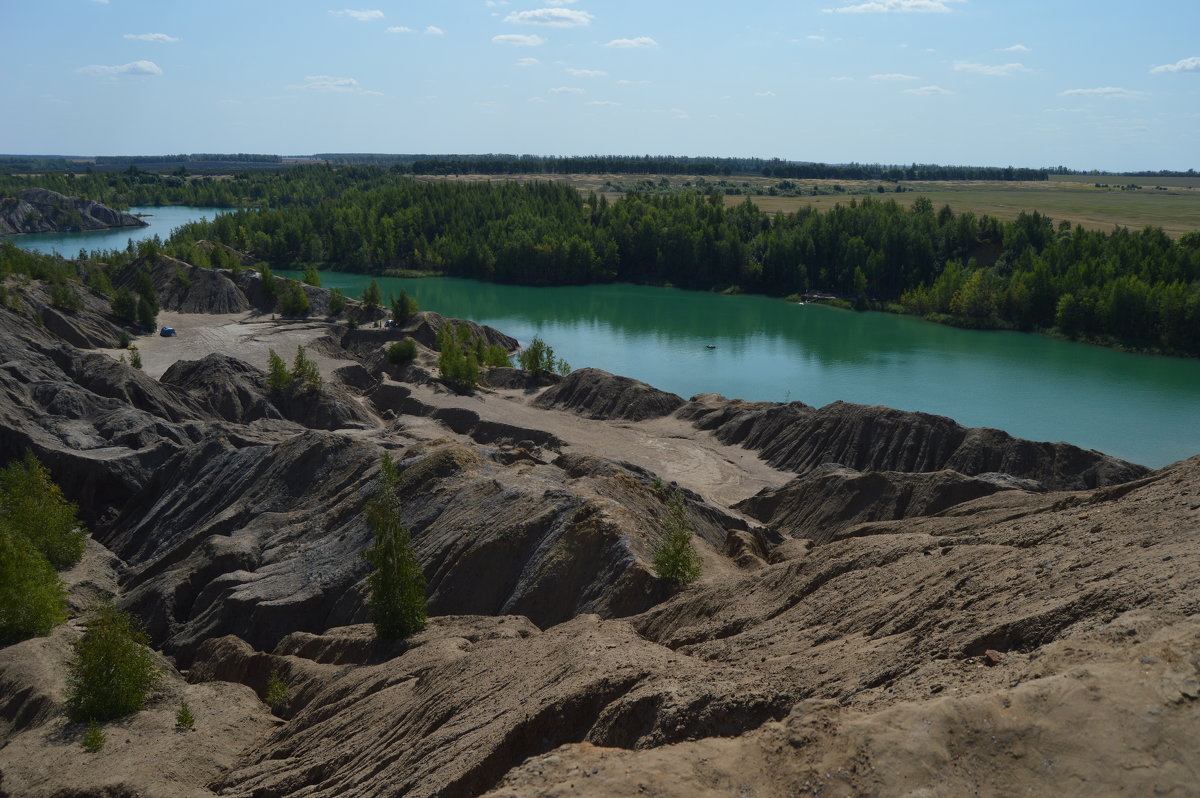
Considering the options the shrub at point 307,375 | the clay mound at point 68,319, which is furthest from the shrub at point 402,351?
the clay mound at point 68,319

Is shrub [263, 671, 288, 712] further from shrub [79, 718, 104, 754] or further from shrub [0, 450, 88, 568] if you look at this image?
shrub [0, 450, 88, 568]

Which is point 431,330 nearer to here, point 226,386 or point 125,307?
point 226,386

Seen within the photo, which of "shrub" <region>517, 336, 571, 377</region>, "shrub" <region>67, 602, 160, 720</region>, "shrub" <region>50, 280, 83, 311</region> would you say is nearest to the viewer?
"shrub" <region>67, 602, 160, 720</region>

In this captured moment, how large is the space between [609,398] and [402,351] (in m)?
18.5

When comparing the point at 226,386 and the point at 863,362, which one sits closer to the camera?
the point at 226,386

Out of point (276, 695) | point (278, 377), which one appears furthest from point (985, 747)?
point (278, 377)

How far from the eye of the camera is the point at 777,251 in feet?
387

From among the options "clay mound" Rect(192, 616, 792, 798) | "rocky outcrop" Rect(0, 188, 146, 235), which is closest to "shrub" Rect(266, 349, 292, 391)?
"clay mound" Rect(192, 616, 792, 798)

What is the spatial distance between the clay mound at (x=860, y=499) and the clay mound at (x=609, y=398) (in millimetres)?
18961

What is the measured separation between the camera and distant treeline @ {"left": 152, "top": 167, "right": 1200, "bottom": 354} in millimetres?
92062

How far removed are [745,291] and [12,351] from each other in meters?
84.8

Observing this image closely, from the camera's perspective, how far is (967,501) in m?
37.7

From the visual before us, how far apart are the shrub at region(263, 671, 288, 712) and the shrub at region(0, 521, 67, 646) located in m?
7.55

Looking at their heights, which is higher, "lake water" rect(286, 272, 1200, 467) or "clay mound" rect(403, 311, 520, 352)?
"clay mound" rect(403, 311, 520, 352)
